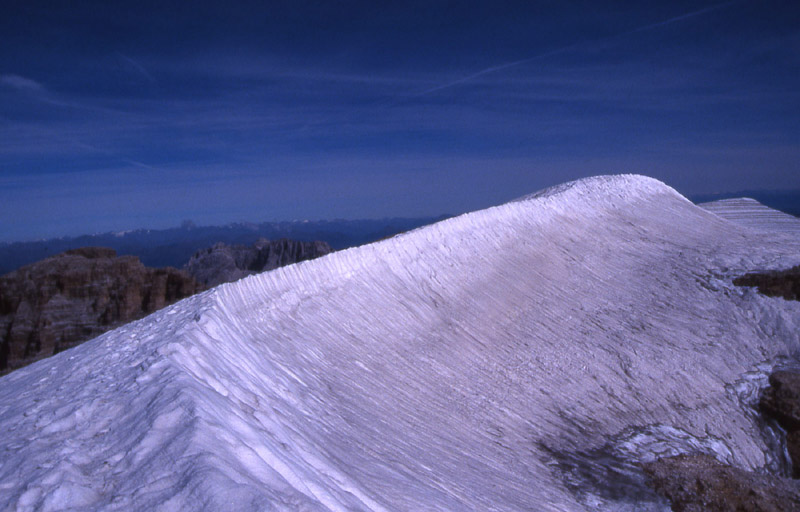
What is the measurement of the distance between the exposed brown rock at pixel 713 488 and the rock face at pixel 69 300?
104ft

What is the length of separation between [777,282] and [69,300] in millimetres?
36370

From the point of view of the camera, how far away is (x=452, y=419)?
7816 millimetres

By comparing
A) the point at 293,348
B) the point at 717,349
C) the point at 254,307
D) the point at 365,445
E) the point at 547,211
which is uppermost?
the point at 547,211

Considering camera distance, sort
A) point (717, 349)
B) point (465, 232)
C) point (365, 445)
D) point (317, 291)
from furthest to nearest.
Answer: point (465, 232) → point (717, 349) → point (317, 291) → point (365, 445)

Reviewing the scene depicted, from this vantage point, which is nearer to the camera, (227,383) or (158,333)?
(227,383)

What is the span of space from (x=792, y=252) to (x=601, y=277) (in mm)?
6108

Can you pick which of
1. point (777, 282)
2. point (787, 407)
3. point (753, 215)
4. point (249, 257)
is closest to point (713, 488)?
point (787, 407)

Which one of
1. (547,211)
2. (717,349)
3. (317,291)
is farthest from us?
(547,211)

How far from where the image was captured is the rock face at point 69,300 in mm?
30812

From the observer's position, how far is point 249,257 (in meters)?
71.8

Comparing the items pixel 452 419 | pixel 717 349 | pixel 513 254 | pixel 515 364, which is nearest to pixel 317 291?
pixel 452 419

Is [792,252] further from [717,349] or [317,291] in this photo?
[317,291]

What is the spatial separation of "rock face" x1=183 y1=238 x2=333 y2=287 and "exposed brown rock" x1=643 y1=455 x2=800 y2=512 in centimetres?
5753

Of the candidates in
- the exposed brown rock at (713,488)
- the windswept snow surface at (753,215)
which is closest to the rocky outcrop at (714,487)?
the exposed brown rock at (713,488)
